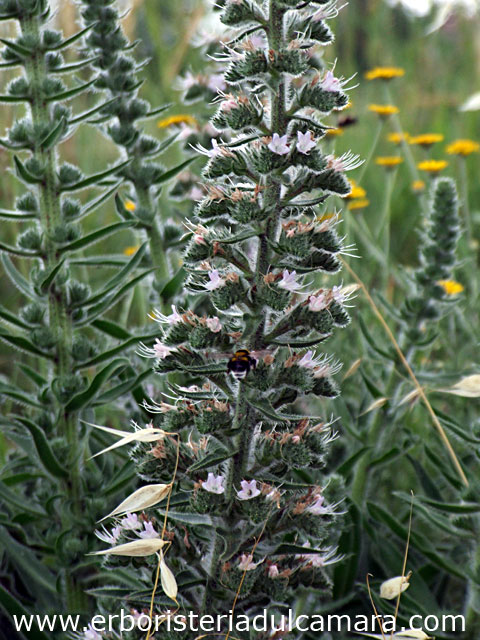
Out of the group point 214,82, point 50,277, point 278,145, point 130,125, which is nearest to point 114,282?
point 50,277

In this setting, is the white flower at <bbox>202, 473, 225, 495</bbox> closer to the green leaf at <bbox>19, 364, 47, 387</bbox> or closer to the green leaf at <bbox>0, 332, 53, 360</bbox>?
the green leaf at <bbox>0, 332, 53, 360</bbox>

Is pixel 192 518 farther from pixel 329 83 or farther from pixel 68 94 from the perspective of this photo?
pixel 68 94

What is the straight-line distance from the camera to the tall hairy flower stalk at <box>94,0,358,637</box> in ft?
5.61

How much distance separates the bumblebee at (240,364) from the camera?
5.42ft

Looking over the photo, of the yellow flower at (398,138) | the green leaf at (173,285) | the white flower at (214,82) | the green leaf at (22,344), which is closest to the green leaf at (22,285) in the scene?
the green leaf at (22,344)

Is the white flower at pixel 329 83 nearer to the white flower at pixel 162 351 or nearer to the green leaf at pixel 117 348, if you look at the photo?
the white flower at pixel 162 351

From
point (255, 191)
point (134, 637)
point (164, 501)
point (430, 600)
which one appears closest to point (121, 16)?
point (255, 191)

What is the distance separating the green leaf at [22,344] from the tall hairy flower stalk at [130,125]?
467 millimetres

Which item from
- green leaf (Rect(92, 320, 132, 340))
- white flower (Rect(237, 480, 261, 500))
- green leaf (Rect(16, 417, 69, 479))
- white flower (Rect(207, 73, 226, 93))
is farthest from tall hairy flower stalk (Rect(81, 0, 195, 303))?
white flower (Rect(237, 480, 261, 500))

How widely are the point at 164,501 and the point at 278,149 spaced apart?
875mm

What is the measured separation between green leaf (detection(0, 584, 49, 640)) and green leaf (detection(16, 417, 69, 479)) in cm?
37

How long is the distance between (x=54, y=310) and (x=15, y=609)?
92 cm

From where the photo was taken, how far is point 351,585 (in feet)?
8.43

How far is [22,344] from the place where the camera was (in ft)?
7.76
